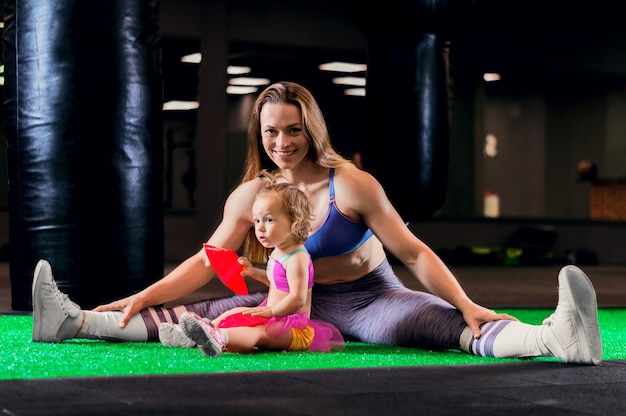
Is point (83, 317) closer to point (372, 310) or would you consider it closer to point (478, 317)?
point (372, 310)

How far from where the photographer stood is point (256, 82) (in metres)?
12.5

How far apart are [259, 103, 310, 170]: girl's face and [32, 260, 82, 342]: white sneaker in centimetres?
83

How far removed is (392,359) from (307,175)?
2.31 ft

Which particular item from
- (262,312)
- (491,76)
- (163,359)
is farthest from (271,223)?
(491,76)

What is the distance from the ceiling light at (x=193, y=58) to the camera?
12086mm

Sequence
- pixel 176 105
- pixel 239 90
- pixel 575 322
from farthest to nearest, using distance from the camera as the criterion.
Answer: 1. pixel 239 90
2. pixel 176 105
3. pixel 575 322

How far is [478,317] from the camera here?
3.37 m

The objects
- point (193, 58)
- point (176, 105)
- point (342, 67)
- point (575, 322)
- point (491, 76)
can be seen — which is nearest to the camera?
point (575, 322)

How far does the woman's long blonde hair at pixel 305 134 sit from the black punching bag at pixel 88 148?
4.82ft

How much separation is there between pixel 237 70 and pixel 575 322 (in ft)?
31.8

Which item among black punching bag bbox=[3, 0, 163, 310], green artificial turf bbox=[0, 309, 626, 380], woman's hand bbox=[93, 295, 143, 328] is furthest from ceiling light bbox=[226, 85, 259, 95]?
woman's hand bbox=[93, 295, 143, 328]

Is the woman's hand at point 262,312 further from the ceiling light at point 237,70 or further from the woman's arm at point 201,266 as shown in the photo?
the ceiling light at point 237,70

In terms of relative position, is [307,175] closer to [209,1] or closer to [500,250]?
[209,1]

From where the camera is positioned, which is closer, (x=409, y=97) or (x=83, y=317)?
(x=83, y=317)
